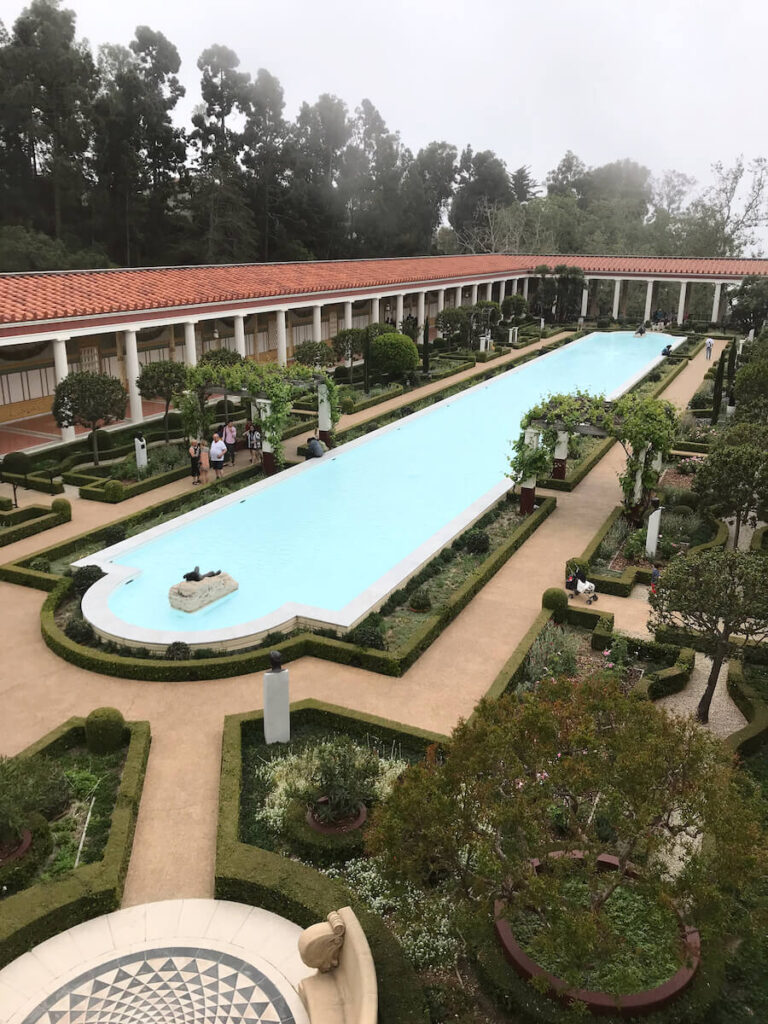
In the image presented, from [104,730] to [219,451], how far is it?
11648 millimetres

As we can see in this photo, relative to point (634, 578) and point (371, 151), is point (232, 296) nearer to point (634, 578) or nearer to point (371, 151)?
point (634, 578)

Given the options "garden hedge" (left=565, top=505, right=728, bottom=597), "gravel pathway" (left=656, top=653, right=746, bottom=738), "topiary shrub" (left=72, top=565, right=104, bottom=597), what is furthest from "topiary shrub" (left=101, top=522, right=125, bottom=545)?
"gravel pathway" (left=656, top=653, right=746, bottom=738)

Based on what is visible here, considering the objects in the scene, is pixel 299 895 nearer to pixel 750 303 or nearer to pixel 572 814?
pixel 572 814

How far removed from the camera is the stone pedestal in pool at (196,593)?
14.8m

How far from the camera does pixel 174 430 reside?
2580 centimetres

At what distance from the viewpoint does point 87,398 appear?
2091cm

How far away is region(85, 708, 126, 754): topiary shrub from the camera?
10.6 m

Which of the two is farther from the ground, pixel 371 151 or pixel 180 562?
pixel 371 151

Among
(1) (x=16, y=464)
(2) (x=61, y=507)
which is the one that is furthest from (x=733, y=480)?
(1) (x=16, y=464)

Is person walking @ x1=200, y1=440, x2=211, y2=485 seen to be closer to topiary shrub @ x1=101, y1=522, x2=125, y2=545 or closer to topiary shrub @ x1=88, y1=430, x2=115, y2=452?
topiary shrub @ x1=88, y1=430, x2=115, y2=452

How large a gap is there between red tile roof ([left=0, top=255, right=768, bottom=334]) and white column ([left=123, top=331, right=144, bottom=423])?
3.01 feet

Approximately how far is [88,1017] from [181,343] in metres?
28.6

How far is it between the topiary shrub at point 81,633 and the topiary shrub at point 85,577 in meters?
1.61

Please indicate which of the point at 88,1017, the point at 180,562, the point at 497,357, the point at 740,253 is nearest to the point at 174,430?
the point at 180,562
